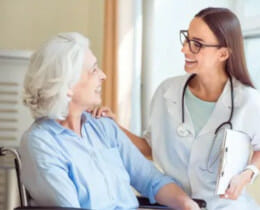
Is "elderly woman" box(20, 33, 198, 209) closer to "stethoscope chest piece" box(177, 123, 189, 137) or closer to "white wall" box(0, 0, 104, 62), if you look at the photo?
"stethoscope chest piece" box(177, 123, 189, 137)

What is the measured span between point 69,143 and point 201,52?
1.94ft

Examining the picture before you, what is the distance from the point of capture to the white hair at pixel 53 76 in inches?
66.5

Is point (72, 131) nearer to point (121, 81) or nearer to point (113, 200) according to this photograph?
point (113, 200)

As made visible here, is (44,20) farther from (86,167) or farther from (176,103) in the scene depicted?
(86,167)

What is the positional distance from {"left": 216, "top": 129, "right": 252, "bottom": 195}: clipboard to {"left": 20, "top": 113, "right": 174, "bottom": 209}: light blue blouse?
0.24 m

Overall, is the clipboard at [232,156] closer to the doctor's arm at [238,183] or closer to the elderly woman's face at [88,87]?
the doctor's arm at [238,183]

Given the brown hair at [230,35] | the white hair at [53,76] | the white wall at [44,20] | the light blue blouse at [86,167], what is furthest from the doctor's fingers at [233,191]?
the white wall at [44,20]

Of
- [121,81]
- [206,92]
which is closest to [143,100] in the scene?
[121,81]

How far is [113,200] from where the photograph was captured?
5.83 ft

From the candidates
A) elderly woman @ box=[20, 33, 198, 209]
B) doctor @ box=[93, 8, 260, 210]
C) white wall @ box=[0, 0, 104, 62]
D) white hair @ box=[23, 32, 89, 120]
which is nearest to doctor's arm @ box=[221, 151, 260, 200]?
doctor @ box=[93, 8, 260, 210]

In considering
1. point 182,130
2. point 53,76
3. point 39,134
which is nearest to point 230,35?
point 182,130

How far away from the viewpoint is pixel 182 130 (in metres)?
1.93

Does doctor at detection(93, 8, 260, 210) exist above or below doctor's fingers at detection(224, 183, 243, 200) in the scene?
above

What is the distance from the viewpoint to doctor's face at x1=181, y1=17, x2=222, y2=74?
6.15 ft
